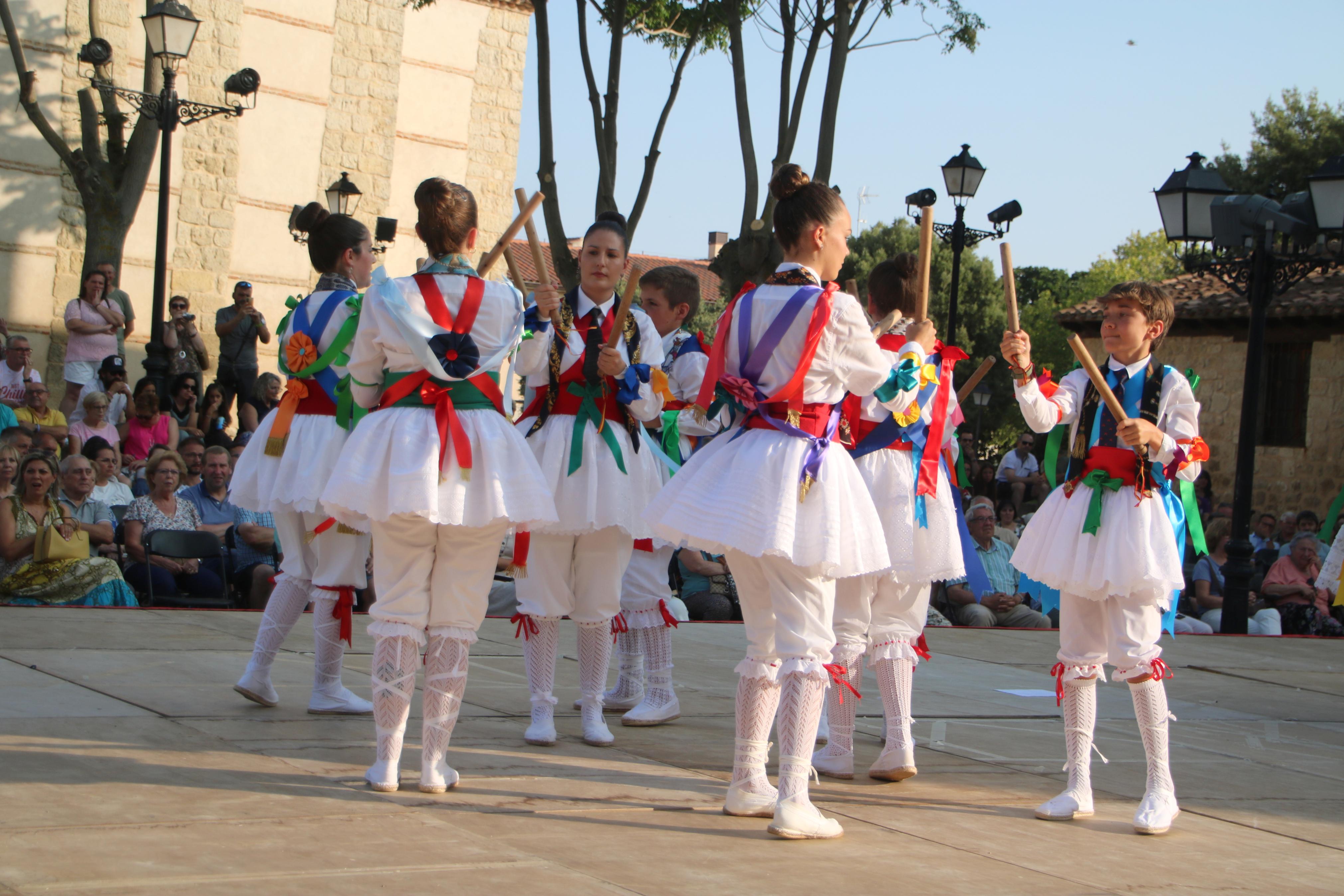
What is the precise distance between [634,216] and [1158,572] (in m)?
10.1

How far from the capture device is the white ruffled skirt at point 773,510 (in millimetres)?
4070

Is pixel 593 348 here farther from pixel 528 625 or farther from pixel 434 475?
pixel 434 475

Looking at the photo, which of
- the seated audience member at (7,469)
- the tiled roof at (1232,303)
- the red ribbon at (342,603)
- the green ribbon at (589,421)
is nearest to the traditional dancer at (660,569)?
the green ribbon at (589,421)

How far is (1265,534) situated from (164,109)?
12.7 metres

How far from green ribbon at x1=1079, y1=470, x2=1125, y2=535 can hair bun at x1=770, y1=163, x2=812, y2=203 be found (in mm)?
1462

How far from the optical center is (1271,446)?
26.6m

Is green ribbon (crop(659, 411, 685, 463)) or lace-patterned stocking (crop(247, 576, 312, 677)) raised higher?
green ribbon (crop(659, 411, 685, 463))

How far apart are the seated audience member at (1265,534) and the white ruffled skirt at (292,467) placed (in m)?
13.0

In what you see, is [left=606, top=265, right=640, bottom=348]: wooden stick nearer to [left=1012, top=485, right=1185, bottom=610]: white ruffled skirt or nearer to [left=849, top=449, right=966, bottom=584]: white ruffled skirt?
[left=849, top=449, right=966, bottom=584]: white ruffled skirt

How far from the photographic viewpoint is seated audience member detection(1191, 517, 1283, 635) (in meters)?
12.2

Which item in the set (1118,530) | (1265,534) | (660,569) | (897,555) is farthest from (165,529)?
(1265,534)

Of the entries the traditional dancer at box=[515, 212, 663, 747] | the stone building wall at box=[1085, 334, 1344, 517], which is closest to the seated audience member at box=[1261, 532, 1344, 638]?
the traditional dancer at box=[515, 212, 663, 747]

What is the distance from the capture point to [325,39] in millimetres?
19922

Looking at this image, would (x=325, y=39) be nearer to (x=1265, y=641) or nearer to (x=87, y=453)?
(x=87, y=453)
